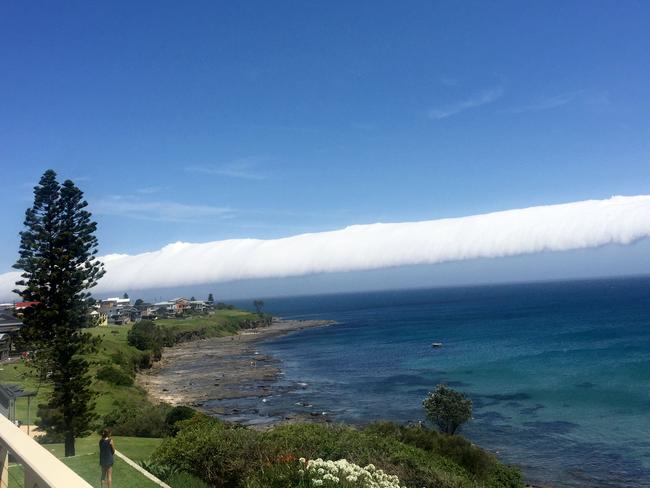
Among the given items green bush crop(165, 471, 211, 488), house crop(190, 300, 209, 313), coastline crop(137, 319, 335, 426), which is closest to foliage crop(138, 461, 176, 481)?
green bush crop(165, 471, 211, 488)

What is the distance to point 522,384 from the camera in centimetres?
5919

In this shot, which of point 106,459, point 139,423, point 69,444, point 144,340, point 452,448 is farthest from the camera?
point 144,340

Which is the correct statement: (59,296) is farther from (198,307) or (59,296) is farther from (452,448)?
(198,307)

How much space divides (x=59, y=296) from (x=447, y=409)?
80.7 feet

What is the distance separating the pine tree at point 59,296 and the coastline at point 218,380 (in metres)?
21.0

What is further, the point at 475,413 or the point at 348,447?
the point at 475,413

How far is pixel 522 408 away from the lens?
1887 inches

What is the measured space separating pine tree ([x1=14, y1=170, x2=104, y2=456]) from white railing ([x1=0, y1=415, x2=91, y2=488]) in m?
24.1

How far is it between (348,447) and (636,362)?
6663cm

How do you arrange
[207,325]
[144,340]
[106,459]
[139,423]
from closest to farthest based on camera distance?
[106,459] → [139,423] → [144,340] → [207,325]

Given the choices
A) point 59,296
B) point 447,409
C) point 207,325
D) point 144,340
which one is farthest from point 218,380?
point 207,325

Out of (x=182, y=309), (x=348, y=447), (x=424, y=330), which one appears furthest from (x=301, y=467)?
(x=182, y=309)

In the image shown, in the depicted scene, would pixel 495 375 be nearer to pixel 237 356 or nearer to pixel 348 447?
pixel 237 356

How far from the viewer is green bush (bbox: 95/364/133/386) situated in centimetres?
5456
